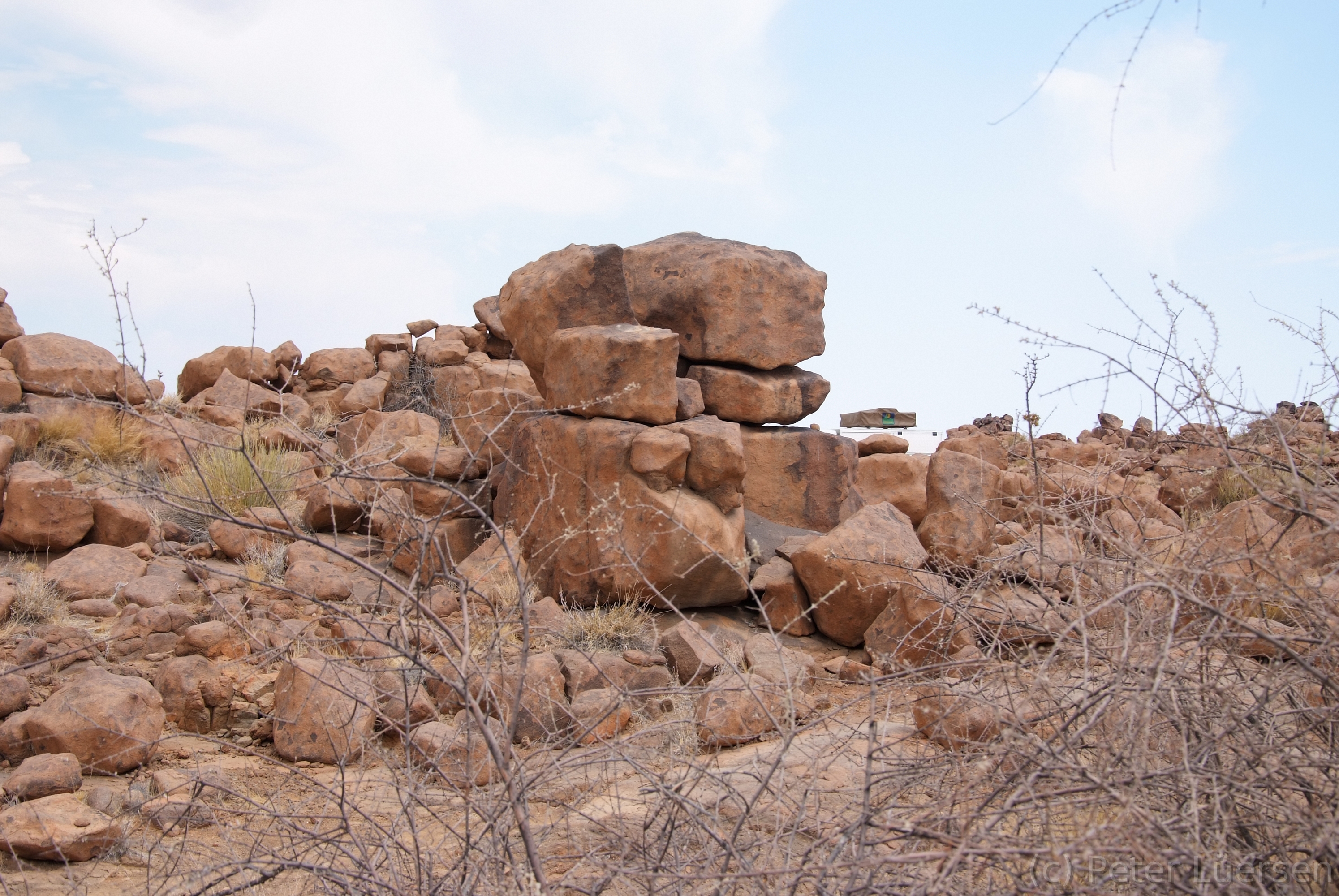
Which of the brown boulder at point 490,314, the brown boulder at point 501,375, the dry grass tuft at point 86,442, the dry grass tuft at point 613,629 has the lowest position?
the dry grass tuft at point 613,629

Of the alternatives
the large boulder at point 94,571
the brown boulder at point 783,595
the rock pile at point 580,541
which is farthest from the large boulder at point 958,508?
the large boulder at point 94,571

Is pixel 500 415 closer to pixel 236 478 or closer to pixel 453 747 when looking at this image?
pixel 236 478

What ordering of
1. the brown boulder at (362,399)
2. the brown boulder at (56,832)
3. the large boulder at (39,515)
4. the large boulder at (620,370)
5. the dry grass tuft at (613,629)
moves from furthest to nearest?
the brown boulder at (362,399), the large boulder at (620,370), the large boulder at (39,515), the dry grass tuft at (613,629), the brown boulder at (56,832)

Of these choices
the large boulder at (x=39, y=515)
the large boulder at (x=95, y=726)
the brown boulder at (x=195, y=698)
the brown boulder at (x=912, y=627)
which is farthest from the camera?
the large boulder at (x=39, y=515)

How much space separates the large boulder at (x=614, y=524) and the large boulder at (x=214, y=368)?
6244 millimetres

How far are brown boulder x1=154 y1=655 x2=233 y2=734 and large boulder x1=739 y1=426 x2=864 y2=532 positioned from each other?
14.5ft

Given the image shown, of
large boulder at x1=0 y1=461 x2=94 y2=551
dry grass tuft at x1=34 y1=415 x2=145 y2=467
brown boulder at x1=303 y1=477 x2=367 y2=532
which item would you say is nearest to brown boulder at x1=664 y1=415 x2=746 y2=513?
brown boulder at x1=303 y1=477 x2=367 y2=532

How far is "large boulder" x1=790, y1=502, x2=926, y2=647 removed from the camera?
683 centimetres

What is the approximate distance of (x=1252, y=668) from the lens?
288 centimetres

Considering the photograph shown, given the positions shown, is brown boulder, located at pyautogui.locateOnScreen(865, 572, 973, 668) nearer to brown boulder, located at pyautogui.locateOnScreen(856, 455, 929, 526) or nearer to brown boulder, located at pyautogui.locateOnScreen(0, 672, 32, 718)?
brown boulder, located at pyautogui.locateOnScreen(856, 455, 929, 526)

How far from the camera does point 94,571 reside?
6523mm

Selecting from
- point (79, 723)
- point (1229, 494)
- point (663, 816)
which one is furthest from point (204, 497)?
point (1229, 494)

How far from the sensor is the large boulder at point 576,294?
7.97m

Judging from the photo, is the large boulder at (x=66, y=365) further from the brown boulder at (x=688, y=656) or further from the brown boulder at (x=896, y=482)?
the brown boulder at (x=896, y=482)
